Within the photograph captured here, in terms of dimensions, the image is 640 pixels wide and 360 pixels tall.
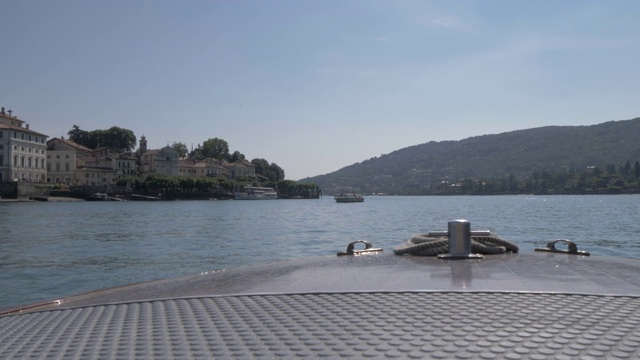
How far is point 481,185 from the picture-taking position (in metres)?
198

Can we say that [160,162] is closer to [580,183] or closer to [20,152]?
Result: [20,152]

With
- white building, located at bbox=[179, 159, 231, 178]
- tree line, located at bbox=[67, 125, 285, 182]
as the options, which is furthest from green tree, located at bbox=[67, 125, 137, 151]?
white building, located at bbox=[179, 159, 231, 178]

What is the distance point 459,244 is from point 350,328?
343 cm

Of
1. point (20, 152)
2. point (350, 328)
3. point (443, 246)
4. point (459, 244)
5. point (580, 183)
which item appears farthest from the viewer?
point (580, 183)

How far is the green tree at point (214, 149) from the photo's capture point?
6831 inches

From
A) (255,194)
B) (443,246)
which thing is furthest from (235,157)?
(443,246)

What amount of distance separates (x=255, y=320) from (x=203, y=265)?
14591 millimetres

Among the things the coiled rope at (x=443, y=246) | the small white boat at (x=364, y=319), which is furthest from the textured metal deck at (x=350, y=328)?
the coiled rope at (x=443, y=246)

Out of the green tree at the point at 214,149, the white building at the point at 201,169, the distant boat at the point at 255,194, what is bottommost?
the distant boat at the point at 255,194

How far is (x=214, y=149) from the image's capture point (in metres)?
174

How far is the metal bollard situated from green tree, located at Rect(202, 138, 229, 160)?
169220 millimetres

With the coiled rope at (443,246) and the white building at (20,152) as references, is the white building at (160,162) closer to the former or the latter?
the white building at (20,152)

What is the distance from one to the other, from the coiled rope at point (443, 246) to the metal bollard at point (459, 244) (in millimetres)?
154

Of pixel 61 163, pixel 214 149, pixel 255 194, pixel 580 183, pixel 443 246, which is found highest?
pixel 214 149
